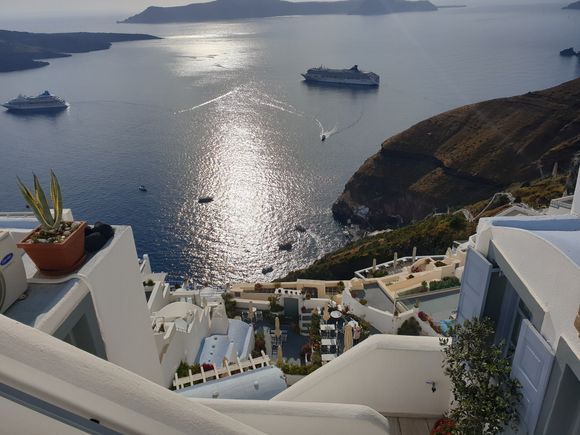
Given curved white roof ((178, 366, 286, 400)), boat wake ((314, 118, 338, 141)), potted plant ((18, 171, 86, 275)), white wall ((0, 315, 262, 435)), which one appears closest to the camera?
white wall ((0, 315, 262, 435))

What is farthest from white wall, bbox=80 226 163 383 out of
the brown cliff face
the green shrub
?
the brown cliff face

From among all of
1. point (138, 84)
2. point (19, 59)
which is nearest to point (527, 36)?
point (138, 84)

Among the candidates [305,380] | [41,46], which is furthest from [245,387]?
[41,46]

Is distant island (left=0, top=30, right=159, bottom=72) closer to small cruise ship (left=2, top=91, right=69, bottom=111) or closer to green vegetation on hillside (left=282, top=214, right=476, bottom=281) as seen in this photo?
small cruise ship (left=2, top=91, right=69, bottom=111)

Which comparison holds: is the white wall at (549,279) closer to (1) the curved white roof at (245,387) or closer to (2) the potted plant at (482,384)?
(2) the potted plant at (482,384)

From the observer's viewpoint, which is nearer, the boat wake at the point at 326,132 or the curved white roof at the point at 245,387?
the curved white roof at the point at 245,387

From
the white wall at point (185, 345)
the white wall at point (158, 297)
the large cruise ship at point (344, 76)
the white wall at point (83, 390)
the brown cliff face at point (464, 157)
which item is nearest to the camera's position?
the white wall at point (83, 390)

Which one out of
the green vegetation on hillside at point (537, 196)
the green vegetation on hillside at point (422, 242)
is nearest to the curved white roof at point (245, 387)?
the green vegetation on hillside at point (422, 242)

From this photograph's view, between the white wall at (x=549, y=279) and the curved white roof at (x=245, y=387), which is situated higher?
the white wall at (x=549, y=279)
